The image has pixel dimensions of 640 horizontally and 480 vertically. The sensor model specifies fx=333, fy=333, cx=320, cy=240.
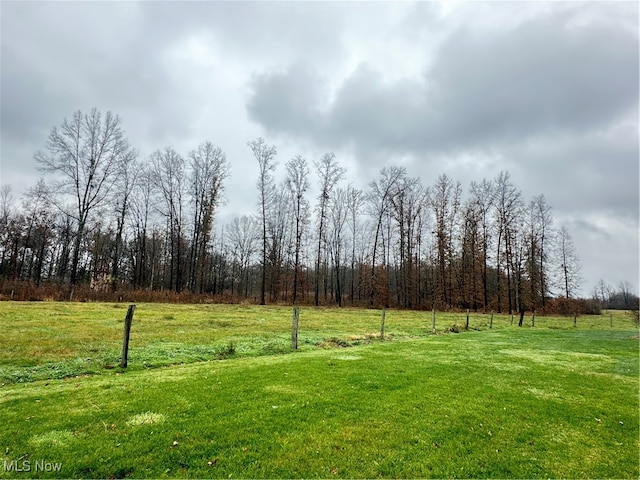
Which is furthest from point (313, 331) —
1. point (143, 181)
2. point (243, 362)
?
point (143, 181)

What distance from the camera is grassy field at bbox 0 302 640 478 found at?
4160mm

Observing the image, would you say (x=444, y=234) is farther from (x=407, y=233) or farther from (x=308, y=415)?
(x=308, y=415)

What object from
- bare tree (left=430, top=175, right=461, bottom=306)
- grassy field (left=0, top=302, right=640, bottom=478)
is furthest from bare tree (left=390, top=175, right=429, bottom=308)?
grassy field (left=0, top=302, right=640, bottom=478)

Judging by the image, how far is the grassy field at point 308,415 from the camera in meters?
4.16

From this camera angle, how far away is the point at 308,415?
562 cm

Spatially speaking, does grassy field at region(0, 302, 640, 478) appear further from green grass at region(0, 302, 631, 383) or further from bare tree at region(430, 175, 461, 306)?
bare tree at region(430, 175, 461, 306)

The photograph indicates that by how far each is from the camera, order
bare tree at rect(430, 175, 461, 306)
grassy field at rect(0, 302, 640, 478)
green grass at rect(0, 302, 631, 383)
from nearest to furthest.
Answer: grassy field at rect(0, 302, 640, 478)
green grass at rect(0, 302, 631, 383)
bare tree at rect(430, 175, 461, 306)

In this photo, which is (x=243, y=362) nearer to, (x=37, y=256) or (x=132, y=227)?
(x=132, y=227)

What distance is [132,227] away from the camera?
43344 mm

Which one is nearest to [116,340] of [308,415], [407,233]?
[308,415]

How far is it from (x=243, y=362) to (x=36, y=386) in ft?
14.8

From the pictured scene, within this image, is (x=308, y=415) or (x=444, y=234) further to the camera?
(x=444, y=234)

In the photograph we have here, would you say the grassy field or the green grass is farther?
the green grass

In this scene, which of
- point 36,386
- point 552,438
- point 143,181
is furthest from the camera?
point 143,181
